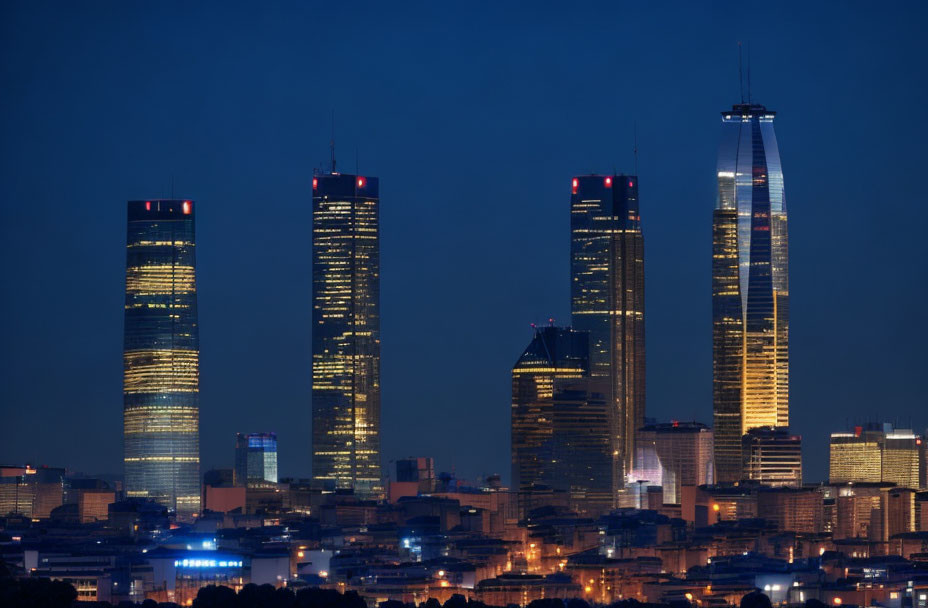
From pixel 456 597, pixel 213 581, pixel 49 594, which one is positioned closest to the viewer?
pixel 49 594

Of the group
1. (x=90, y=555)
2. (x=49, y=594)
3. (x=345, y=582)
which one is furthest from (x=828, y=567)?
(x=49, y=594)

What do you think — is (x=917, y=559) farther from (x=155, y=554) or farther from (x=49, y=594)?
(x=49, y=594)

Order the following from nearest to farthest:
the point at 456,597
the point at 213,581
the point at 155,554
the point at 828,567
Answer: the point at 456,597, the point at 213,581, the point at 155,554, the point at 828,567

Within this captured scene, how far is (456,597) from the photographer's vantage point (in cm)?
13700

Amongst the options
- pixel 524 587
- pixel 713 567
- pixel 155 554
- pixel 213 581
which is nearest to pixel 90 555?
pixel 155 554

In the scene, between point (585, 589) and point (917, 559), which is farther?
point (917, 559)

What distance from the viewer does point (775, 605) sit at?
162500 millimetres

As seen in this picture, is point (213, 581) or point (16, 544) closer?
point (213, 581)

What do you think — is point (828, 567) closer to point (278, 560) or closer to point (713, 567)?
point (713, 567)

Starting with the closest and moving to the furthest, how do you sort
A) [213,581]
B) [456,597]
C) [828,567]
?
1. [456,597]
2. [213,581]
3. [828,567]

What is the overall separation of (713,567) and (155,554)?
Answer: 3987 cm

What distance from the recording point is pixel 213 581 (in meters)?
162

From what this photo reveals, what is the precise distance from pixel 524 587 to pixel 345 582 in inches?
509

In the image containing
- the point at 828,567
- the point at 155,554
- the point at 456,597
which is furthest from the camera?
the point at 828,567
